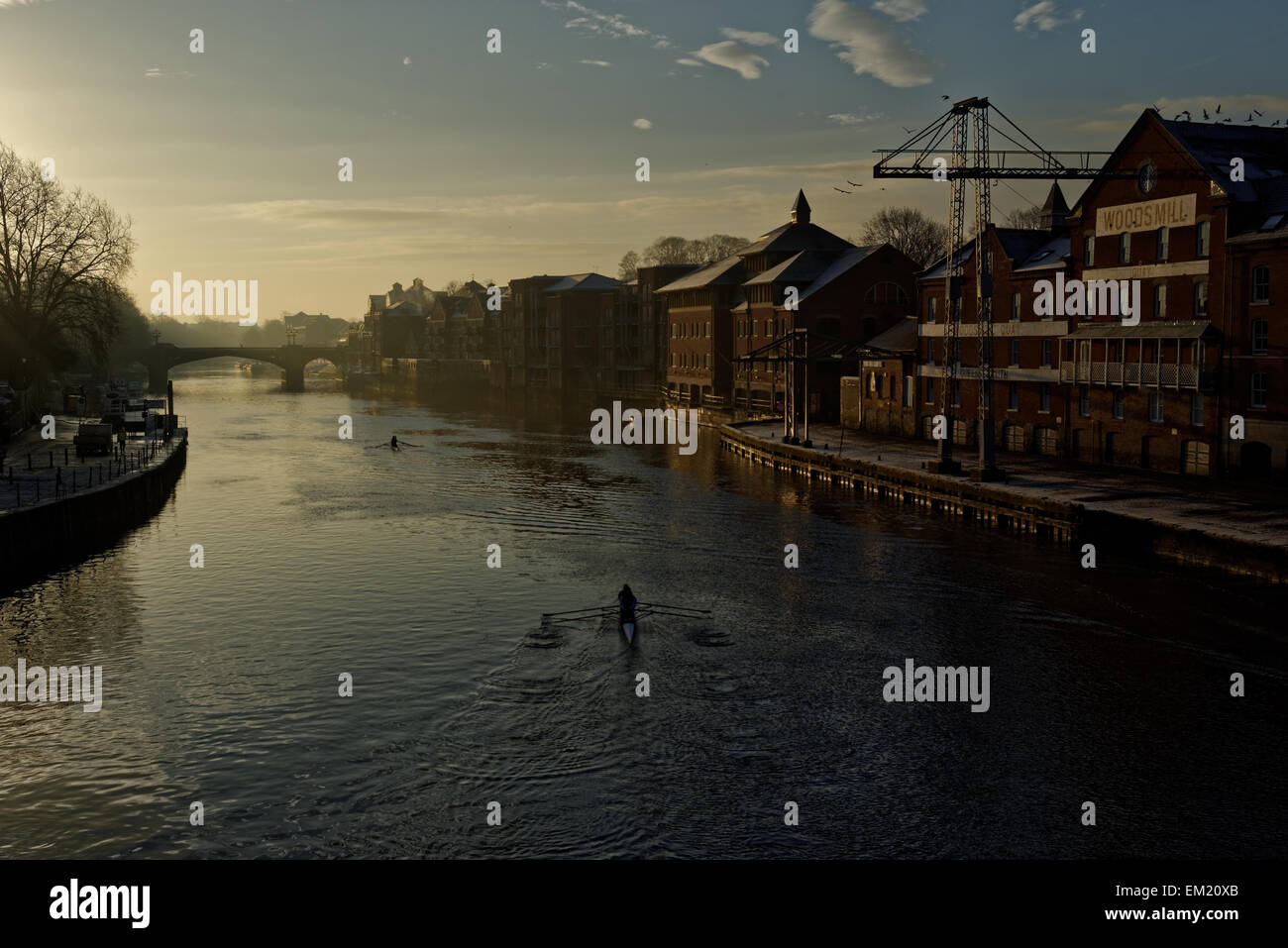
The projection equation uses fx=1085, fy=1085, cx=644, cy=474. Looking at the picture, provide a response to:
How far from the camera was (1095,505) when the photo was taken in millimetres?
45406

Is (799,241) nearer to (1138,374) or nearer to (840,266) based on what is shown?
(840,266)

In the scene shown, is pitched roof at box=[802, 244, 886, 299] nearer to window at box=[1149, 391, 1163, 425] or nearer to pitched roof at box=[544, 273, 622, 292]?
window at box=[1149, 391, 1163, 425]

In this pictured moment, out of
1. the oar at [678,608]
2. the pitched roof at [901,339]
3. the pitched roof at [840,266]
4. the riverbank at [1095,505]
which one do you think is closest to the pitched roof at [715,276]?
the pitched roof at [840,266]

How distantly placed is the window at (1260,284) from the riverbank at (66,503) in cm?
5322

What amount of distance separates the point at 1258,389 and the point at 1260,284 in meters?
4.73

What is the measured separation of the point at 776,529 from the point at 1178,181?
86.6 ft

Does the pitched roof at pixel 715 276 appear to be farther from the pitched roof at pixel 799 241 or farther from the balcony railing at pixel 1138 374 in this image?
the balcony railing at pixel 1138 374

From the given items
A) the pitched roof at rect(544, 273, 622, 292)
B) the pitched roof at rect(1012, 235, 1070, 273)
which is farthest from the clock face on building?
the pitched roof at rect(544, 273, 622, 292)

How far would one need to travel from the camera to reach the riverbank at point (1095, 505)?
3844 cm

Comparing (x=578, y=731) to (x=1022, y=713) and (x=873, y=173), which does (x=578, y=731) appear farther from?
(x=873, y=173)

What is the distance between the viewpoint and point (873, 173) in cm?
6012

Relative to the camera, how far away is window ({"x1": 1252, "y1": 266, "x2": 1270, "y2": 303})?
4866 cm

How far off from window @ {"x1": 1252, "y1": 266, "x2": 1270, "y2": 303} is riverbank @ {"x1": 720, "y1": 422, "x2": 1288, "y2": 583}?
8.67 metres

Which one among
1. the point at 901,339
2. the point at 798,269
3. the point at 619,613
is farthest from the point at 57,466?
the point at 798,269
